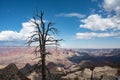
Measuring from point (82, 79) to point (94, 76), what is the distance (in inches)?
145

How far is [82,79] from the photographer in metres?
43.5

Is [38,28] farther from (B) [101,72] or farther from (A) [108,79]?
(B) [101,72]

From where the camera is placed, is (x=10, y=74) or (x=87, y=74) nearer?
(x=10, y=74)

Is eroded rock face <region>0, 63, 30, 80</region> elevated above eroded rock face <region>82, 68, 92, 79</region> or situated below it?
above

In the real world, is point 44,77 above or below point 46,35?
below

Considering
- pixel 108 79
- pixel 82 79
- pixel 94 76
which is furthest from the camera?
pixel 82 79

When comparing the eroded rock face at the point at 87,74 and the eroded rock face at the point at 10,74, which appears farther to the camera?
the eroded rock face at the point at 87,74

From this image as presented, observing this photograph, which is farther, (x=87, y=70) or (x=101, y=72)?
(x=87, y=70)

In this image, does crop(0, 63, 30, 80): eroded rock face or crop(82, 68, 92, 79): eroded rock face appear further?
crop(82, 68, 92, 79): eroded rock face

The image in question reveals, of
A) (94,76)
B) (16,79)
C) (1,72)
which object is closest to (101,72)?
(94,76)

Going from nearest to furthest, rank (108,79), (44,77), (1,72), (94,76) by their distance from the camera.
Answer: (44,77) < (108,79) < (1,72) < (94,76)

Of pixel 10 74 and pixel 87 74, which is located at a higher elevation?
pixel 10 74

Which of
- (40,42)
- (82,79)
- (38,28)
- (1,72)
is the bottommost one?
(82,79)

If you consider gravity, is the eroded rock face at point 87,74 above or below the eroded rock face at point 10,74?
below
